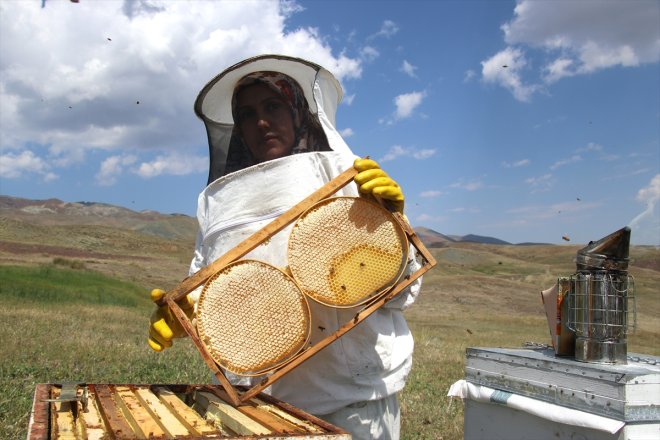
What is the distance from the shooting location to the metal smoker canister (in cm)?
286

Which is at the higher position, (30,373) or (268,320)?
(268,320)

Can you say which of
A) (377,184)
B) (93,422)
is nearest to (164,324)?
(93,422)

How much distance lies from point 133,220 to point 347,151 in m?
111

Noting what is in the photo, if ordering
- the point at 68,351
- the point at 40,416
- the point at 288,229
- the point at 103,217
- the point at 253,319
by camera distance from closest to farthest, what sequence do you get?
the point at 40,416 → the point at 253,319 → the point at 288,229 → the point at 68,351 → the point at 103,217

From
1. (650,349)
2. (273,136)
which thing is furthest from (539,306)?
(273,136)

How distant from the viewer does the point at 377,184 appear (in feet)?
7.39

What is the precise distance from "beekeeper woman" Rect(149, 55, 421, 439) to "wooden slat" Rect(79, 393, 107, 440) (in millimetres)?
427

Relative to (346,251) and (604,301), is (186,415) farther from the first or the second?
(604,301)

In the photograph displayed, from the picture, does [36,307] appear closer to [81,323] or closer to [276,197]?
[81,323]

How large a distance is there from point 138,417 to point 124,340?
7877 millimetres

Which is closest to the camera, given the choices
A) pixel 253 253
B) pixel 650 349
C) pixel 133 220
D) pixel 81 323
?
pixel 253 253

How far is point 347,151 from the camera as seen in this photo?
2.90 m

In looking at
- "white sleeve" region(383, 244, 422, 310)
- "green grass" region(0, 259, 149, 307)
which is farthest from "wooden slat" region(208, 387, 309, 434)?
"green grass" region(0, 259, 149, 307)

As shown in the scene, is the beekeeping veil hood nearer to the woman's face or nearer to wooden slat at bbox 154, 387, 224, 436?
the woman's face
